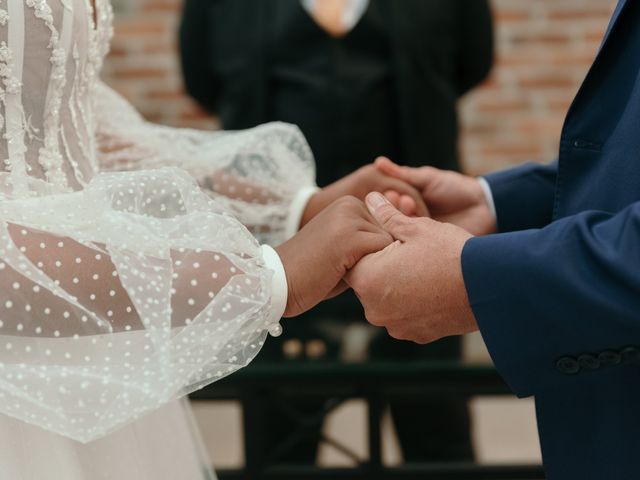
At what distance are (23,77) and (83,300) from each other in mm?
293

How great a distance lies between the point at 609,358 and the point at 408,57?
154cm

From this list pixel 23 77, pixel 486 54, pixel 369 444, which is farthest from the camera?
pixel 486 54

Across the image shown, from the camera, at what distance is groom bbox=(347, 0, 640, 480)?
1087mm

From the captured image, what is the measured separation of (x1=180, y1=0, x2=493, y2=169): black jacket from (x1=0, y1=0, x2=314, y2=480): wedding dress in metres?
1.29

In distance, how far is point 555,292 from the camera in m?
1.09

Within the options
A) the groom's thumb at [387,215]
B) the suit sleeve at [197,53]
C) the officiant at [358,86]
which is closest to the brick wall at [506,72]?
the suit sleeve at [197,53]

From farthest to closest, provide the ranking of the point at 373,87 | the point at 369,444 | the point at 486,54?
the point at 486,54, the point at 373,87, the point at 369,444

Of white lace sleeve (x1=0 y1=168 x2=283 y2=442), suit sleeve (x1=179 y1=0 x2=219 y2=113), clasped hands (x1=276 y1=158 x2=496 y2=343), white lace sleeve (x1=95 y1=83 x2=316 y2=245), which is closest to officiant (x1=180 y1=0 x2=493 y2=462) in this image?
suit sleeve (x1=179 y1=0 x2=219 y2=113)

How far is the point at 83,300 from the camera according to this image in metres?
1.13

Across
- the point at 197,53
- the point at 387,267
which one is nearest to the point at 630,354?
the point at 387,267

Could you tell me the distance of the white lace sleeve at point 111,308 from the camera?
3.64 ft

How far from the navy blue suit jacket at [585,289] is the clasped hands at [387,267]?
5 centimetres

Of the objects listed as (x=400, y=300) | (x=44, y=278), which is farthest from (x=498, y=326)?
(x=44, y=278)

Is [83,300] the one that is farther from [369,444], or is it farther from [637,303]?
[369,444]
